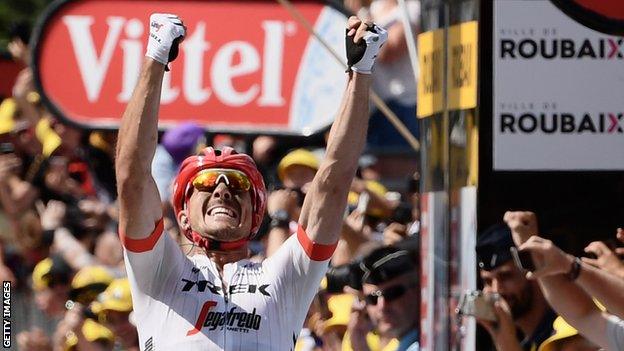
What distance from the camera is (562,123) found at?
739 centimetres

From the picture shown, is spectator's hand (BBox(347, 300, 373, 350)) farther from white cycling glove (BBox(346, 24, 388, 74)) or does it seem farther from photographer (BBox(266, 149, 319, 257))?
white cycling glove (BBox(346, 24, 388, 74))

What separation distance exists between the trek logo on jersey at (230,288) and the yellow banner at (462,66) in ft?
4.49

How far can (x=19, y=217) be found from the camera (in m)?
13.9

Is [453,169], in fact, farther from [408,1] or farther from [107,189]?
[107,189]

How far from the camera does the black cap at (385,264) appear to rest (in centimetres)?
891

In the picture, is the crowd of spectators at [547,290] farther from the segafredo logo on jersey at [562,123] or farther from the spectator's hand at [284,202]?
the spectator's hand at [284,202]

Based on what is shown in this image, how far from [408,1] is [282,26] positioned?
83 centimetres

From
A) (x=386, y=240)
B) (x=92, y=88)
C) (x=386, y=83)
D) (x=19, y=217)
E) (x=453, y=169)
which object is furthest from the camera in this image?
(x=19, y=217)

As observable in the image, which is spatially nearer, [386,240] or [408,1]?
[386,240]

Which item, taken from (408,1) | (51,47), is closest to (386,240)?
(408,1)

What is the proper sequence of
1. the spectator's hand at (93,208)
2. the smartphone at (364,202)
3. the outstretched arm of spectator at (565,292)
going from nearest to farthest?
the outstretched arm of spectator at (565,292), the smartphone at (364,202), the spectator's hand at (93,208)

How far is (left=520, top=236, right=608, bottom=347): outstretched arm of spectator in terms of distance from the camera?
6.80 metres

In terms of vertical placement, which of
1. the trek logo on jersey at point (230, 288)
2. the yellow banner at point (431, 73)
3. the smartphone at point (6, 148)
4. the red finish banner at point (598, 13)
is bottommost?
the trek logo on jersey at point (230, 288)

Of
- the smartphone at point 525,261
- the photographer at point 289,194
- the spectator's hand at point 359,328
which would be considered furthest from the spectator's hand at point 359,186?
the smartphone at point 525,261
